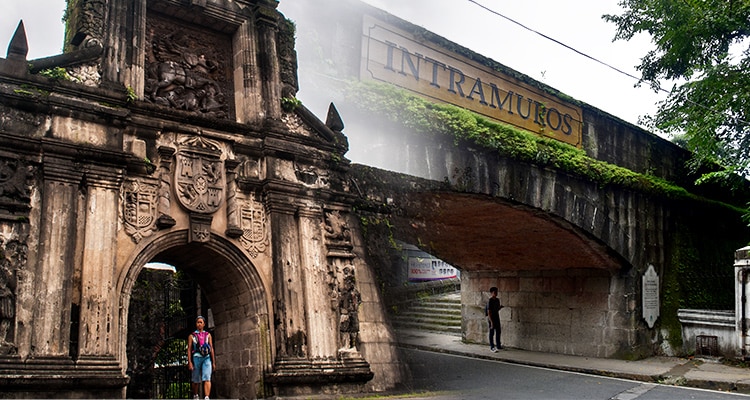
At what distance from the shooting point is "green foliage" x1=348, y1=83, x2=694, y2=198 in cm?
1010

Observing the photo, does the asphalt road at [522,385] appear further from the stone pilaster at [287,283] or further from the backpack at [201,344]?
the backpack at [201,344]

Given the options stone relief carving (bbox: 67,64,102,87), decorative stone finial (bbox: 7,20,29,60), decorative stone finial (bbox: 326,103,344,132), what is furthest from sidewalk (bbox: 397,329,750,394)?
decorative stone finial (bbox: 7,20,29,60)

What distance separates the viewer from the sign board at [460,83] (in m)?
10.4

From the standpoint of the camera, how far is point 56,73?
709cm

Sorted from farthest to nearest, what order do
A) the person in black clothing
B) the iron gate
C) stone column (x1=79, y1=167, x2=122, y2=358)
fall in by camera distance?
the iron gate < the person in black clothing < stone column (x1=79, y1=167, x2=122, y2=358)

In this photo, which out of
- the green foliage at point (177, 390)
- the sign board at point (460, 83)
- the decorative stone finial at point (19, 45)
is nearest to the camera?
the decorative stone finial at point (19, 45)

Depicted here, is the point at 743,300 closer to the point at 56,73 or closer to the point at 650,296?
the point at 650,296

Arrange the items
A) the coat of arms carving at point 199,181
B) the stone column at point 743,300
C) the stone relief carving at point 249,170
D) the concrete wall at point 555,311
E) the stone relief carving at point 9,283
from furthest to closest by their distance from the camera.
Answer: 1. the concrete wall at point 555,311
2. the stone column at point 743,300
3. the stone relief carving at point 249,170
4. the coat of arms carving at point 199,181
5. the stone relief carving at point 9,283

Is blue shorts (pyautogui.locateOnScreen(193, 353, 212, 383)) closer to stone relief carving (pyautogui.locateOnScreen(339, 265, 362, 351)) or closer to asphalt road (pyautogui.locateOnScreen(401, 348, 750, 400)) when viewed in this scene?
stone relief carving (pyautogui.locateOnScreen(339, 265, 362, 351))

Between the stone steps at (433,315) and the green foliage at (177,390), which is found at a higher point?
the stone steps at (433,315)

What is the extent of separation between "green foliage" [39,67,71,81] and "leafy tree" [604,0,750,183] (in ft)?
36.6

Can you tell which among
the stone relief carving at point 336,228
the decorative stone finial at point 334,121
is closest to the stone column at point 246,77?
the decorative stone finial at point 334,121

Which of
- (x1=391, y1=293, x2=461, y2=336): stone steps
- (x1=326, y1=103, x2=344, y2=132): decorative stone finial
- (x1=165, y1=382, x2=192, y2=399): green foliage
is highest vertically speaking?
(x1=326, y1=103, x2=344, y2=132): decorative stone finial

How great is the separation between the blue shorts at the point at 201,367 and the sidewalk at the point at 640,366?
7.31 m
